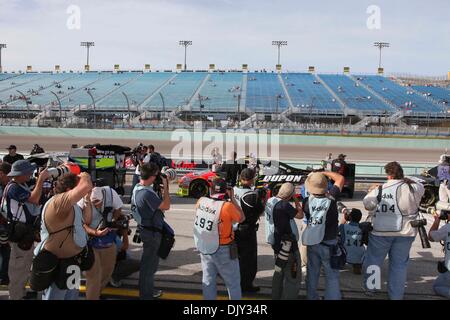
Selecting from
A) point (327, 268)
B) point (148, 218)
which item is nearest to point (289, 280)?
point (327, 268)

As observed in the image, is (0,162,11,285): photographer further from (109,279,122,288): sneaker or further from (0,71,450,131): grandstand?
(0,71,450,131): grandstand

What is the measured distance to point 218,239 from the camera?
13.5 ft

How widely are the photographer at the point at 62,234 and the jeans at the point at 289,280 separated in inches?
80.1

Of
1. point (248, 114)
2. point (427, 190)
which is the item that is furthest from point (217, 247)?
point (248, 114)

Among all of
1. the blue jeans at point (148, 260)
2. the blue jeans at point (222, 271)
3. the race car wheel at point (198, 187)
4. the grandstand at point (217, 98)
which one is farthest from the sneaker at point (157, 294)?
the grandstand at point (217, 98)

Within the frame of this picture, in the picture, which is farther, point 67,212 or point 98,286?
point 98,286

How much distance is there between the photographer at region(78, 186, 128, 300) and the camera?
170 inches

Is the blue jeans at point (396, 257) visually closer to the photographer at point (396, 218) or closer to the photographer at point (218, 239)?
the photographer at point (396, 218)

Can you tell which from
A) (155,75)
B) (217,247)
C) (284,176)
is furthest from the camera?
(155,75)

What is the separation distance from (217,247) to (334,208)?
1313mm

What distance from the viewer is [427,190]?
37.7 ft

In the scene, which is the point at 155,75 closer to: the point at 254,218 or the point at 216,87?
the point at 216,87

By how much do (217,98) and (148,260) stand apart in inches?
2381

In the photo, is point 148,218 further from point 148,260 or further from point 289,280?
point 289,280
